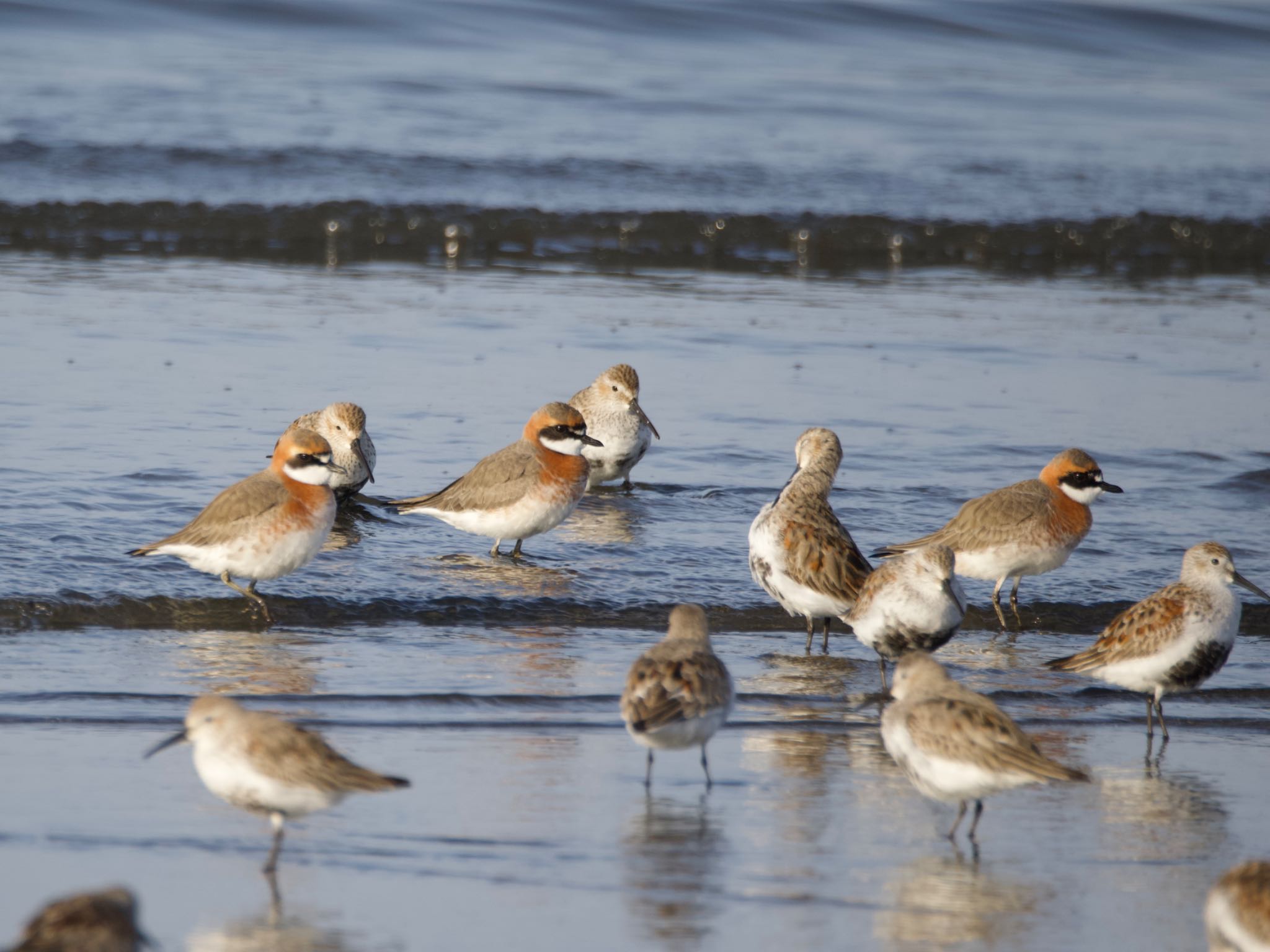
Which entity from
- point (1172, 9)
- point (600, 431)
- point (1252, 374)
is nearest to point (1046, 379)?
point (1252, 374)

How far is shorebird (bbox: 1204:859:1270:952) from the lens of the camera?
4363 millimetres

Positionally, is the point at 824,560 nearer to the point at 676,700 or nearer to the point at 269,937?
the point at 676,700

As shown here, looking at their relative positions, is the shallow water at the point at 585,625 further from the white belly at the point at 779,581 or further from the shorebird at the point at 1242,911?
the shorebird at the point at 1242,911

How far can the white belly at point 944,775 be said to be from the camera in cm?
553

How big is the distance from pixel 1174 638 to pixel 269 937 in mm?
4026

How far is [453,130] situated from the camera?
24844 mm

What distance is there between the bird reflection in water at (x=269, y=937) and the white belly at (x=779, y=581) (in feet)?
12.4

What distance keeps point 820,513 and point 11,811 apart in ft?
14.3

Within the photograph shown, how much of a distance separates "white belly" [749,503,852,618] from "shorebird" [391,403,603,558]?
196 centimetres

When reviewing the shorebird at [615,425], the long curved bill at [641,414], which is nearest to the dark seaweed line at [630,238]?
the shorebird at [615,425]

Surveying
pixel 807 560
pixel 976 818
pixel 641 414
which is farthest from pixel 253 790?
pixel 641 414

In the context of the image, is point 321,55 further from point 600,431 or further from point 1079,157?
point 600,431

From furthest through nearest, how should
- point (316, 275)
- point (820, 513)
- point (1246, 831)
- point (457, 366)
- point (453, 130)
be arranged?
point (453, 130), point (316, 275), point (457, 366), point (820, 513), point (1246, 831)

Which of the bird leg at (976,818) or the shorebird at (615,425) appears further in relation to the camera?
the shorebird at (615,425)
